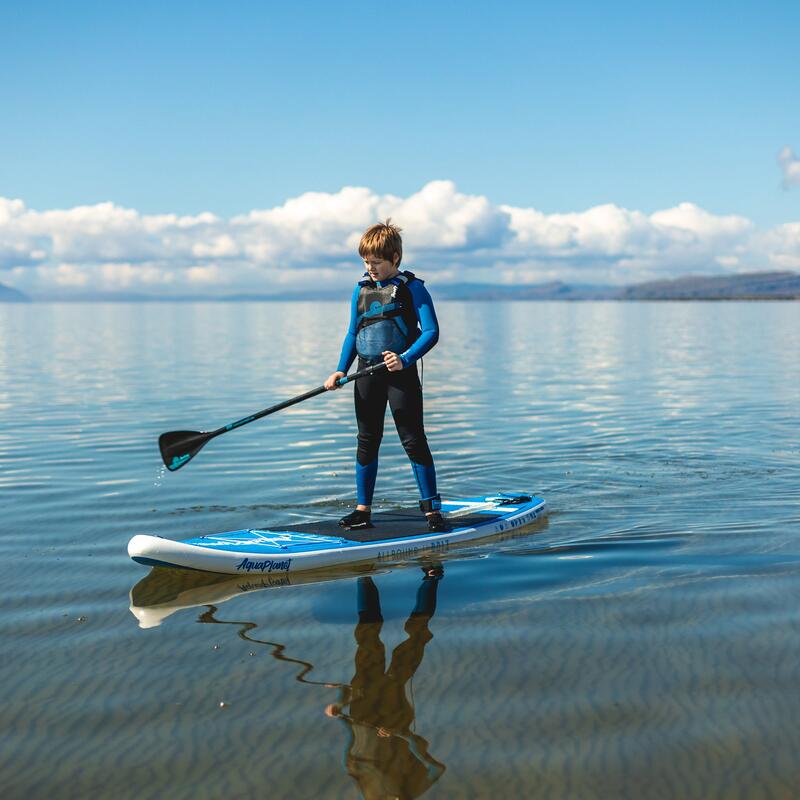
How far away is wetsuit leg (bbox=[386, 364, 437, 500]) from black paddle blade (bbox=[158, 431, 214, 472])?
6.50 feet

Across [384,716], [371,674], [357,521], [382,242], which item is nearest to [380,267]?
[382,242]

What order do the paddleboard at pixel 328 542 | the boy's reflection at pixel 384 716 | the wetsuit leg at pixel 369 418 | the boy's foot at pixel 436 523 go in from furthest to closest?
the boy's foot at pixel 436 523, the wetsuit leg at pixel 369 418, the paddleboard at pixel 328 542, the boy's reflection at pixel 384 716

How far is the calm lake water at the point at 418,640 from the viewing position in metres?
3.75

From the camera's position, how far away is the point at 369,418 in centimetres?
747

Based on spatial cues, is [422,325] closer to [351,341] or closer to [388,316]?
[388,316]

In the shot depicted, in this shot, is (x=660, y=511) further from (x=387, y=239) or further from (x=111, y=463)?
(x=111, y=463)

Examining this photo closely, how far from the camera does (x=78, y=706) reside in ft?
14.4

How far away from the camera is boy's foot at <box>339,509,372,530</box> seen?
7.68m

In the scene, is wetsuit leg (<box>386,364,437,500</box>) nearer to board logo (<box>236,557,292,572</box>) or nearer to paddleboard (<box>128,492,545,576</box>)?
paddleboard (<box>128,492,545,576</box>)

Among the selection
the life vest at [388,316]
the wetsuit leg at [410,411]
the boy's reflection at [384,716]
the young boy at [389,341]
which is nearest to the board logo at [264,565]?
the boy's reflection at [384,716]

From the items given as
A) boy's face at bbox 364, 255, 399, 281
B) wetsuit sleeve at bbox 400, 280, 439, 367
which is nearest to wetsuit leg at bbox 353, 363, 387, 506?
wetsuit sleeve at bbox 400, 280, 439, 367

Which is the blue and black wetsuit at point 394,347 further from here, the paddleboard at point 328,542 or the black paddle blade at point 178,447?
the black paddle blade at point 178,447

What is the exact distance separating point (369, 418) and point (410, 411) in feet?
1.30

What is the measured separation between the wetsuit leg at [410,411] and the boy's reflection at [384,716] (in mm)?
1865
